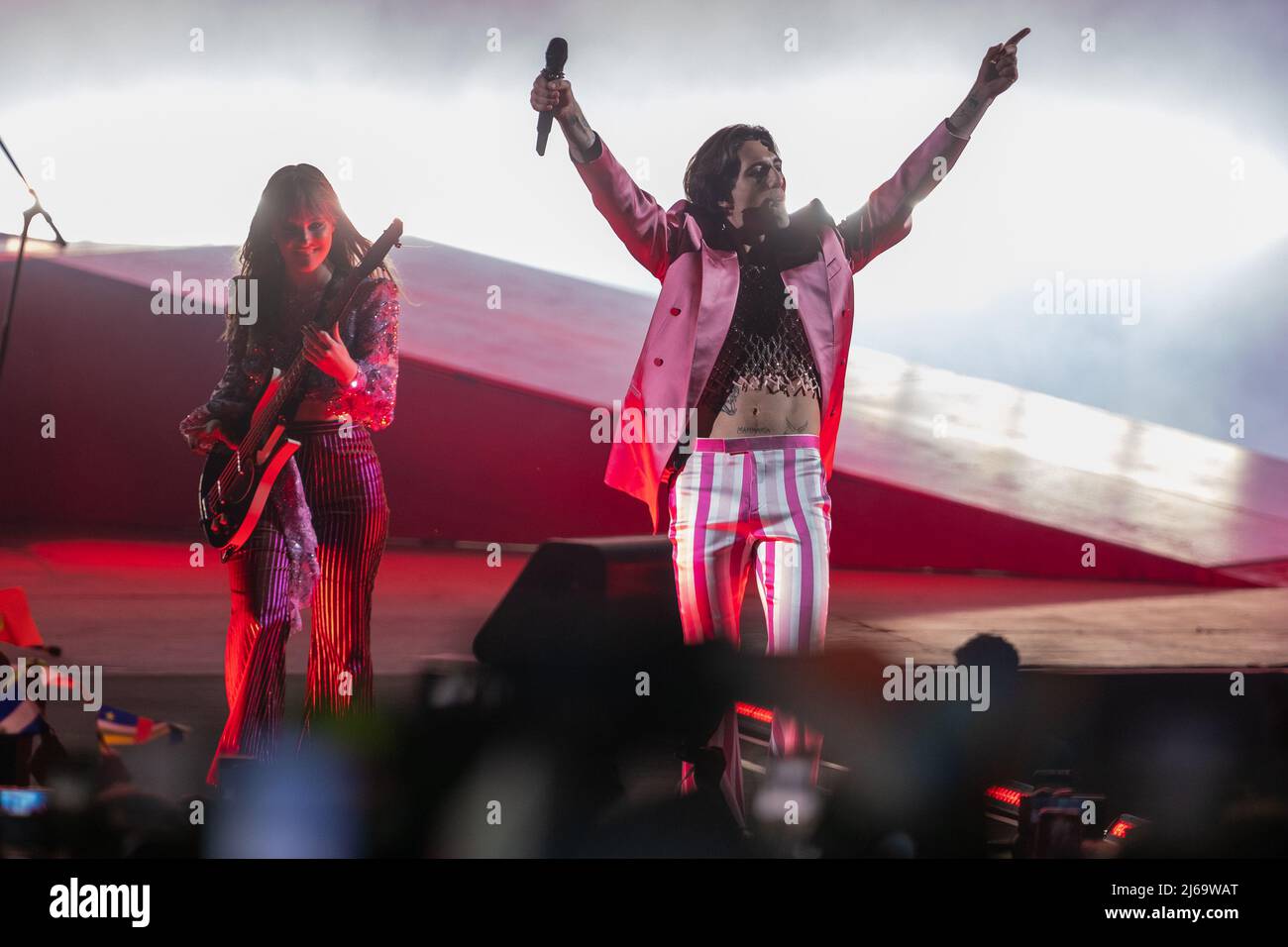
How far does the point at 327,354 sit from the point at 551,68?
0.72 m

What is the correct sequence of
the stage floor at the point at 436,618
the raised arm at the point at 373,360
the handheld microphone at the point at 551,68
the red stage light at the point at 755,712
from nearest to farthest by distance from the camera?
the handheld microphone at the point at 551,68 → the red stage light at the point at 755,712 → the raised arm at the point at 373,360 → the stage floor at the point at 436,618

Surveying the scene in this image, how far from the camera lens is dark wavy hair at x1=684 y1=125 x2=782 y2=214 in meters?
2.74

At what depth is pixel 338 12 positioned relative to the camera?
13.1ft

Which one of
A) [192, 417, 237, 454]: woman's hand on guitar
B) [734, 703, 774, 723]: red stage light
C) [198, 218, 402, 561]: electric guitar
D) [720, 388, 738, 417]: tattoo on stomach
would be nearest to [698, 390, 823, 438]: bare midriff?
[720, 388, 738, 417]: tattoo on stomach

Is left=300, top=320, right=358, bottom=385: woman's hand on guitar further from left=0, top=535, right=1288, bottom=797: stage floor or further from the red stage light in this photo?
the red stage light

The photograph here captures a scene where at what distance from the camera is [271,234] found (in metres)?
2.79

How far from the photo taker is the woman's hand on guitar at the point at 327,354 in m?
2.67

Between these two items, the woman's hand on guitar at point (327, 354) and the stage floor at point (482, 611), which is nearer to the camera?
the woman's hand on guitar at point (327, 354)

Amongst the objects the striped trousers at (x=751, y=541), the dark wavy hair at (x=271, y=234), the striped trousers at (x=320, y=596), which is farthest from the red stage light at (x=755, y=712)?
the dark wavy hair at (x=271, y=234)

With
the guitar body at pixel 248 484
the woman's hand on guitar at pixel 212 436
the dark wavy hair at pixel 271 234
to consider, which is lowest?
the guitar body at pixel 248 484

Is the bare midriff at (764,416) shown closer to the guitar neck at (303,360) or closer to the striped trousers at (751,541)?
the striped trousers at (751,541)

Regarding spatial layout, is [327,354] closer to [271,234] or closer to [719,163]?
[271,234]

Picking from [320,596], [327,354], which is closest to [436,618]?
[320,596]
